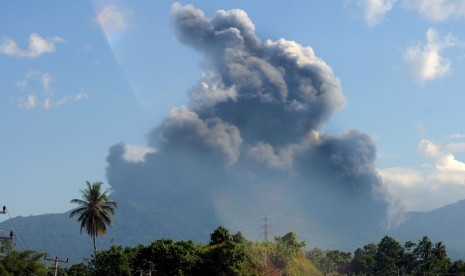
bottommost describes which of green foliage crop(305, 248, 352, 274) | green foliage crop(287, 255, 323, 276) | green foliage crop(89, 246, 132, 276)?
green foliage crop(89, 246, 132, 276)

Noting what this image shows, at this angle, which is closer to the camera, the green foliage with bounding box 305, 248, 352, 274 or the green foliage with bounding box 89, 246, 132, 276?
the green foliage with bounding box 89, 246, 132, 276

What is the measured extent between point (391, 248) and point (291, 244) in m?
34.6

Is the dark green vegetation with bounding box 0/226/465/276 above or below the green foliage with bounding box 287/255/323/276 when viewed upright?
below

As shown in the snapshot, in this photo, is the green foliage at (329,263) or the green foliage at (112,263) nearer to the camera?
the green foliage at (112,263)

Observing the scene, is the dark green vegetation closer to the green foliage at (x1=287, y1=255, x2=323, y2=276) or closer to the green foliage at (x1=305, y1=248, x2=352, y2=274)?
the green foliage at (x1=287, y1=255, x2=323, y2=276)

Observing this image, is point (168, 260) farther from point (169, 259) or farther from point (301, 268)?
point (301, 268)

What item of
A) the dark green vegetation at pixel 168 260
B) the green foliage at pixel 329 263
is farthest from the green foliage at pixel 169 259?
the green foliage at pixel 329 263

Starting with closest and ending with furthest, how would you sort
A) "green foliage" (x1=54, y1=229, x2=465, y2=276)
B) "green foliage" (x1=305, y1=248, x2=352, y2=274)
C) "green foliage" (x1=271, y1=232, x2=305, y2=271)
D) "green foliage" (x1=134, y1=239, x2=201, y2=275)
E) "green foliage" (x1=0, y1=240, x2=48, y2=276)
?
"green foliage" (x1=0, y1=240, x2=48, y2=276) → "green foliage" (x1=54, y1=229, x2=465, y2=276) → "green foliage" (x1=134, y1=239, x2=201, y2=275) → "green foliage" (x1=271, y1=232, x2=305, y2=271) → "green foliage" (x1=305, y1=248, x2=352, y2=274)

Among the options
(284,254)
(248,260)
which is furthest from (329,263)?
(248,260)

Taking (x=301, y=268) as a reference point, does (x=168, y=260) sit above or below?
below

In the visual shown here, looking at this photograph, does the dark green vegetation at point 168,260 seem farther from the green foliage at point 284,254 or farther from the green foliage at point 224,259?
the green foliage at point 284,254

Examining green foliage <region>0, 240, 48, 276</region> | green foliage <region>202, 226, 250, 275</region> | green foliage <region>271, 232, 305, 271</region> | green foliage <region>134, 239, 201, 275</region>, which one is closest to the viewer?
green foliage <region>0, 240, 48, 276</region>

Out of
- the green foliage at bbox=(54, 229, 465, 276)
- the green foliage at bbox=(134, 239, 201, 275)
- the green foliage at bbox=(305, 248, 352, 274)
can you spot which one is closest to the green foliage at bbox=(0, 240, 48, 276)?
the green foliage at bbox=(54, 229, 465, 276)

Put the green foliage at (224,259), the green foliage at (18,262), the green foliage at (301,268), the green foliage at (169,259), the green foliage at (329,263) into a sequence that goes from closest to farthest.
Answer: the green foliage at (18,262)
the green foliage at (169,259)
the green foliage at (224,259)
the green foliage at (301,268)
the green foliage at (329,263)
